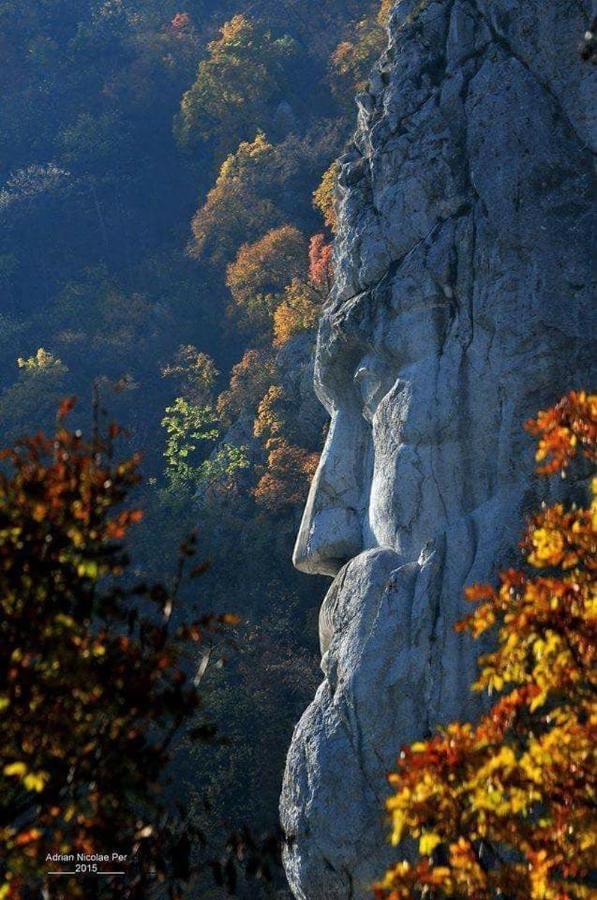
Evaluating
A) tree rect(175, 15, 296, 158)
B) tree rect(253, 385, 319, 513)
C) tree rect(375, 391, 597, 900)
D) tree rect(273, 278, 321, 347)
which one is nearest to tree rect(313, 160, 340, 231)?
tree rect(273, 278, 321, 347)

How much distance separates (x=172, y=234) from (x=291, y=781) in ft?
179

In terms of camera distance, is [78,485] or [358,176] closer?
[78,485]

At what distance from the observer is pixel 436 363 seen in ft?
77.2

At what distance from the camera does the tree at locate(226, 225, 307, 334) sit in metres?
58.6

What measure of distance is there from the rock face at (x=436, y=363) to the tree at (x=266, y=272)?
105 ft

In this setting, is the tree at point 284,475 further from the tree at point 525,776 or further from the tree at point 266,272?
the tree at point 525,776

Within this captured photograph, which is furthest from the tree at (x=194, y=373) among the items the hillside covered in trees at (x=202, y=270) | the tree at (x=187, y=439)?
the tree at (x=187, y=439)

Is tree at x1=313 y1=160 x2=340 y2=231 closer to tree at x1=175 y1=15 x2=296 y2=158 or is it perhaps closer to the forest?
the forest

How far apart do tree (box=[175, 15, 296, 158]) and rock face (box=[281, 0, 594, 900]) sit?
47145mm

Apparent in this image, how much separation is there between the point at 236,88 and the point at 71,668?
67571 millimetres

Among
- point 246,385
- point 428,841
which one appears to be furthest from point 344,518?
point 246,385

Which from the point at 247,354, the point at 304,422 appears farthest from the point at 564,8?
the point at 247,354

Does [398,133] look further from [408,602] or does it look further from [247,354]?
[247,354]

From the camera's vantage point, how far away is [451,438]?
74.8 ft
